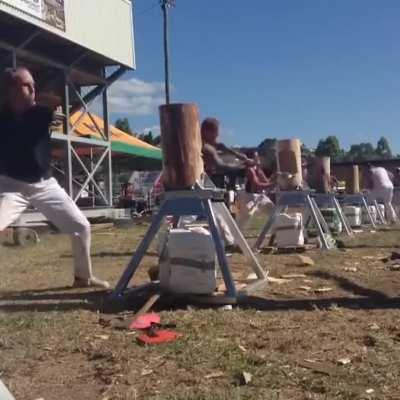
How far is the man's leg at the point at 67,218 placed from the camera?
5961 millimetres

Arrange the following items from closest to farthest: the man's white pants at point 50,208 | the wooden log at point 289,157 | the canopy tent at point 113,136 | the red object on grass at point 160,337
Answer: the red object on grass at point 160,337 < the man's white pants at point 50,208 < the wooden log at point 289,157 < the canopy tent at point 113,136

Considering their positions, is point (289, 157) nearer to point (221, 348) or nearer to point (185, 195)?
point (185, 195)

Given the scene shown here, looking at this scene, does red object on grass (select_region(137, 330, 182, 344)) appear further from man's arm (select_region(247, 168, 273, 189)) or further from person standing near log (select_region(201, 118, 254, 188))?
man's arm (select_region(247, 168, 273, 189))

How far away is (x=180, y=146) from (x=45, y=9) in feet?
45.3

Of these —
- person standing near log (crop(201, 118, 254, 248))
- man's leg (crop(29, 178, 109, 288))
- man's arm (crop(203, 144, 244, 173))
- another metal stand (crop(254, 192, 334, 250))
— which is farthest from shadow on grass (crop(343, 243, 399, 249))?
man's leg (crop(29, 178, 109, 288))

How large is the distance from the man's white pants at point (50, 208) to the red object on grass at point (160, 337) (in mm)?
2074

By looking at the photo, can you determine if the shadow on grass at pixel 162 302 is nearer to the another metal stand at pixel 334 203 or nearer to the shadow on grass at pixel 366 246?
the shadow on grass at pixel 366 246

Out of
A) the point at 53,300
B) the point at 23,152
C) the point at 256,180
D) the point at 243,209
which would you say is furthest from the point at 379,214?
the point at 23,152

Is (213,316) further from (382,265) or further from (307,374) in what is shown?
(382,265)

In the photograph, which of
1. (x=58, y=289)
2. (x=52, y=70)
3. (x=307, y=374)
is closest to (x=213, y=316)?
(x=307, y=374)

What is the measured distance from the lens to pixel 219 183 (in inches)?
361

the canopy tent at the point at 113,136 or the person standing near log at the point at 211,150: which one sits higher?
the canopy tent at the point at 113,136

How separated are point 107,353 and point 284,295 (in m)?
2.42

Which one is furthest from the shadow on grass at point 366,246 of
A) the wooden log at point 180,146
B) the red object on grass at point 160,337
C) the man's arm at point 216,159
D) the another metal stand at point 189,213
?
the red object on grass at point 160,337
